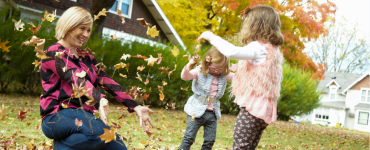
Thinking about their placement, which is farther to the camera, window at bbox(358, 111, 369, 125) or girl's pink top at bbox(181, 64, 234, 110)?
window at bbox(358, 111, 369, 125)

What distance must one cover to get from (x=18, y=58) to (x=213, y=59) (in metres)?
7.64

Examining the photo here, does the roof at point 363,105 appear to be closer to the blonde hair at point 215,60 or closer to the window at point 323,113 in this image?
the window at point 323,113

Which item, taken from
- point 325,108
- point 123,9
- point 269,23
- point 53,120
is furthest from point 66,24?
point 325,108

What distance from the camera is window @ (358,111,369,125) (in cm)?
3528

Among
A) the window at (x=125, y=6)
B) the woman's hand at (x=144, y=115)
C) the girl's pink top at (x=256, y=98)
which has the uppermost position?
the window at (x=125, y=6)

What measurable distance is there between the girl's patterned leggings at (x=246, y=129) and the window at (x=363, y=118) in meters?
38.8

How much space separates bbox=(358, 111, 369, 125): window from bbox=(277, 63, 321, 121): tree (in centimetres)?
2228

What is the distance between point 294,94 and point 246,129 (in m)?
13.8

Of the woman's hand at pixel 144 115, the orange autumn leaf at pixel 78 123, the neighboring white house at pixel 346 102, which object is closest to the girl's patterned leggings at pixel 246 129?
the woman's hand at pixel 144 115

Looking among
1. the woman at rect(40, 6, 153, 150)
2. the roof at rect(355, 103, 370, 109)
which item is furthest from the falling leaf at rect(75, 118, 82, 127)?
the roof at rect(355, 103, 370, 109)

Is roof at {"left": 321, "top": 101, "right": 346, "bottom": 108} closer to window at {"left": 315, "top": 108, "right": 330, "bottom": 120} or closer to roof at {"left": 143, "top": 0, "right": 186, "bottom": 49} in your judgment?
window at {"left": 315, "top": 108, "right": 330, "bottom": 120}

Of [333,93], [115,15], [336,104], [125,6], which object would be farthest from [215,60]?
[333,93]

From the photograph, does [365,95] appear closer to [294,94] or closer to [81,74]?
[294,94]

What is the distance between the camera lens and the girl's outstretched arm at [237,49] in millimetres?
2432
